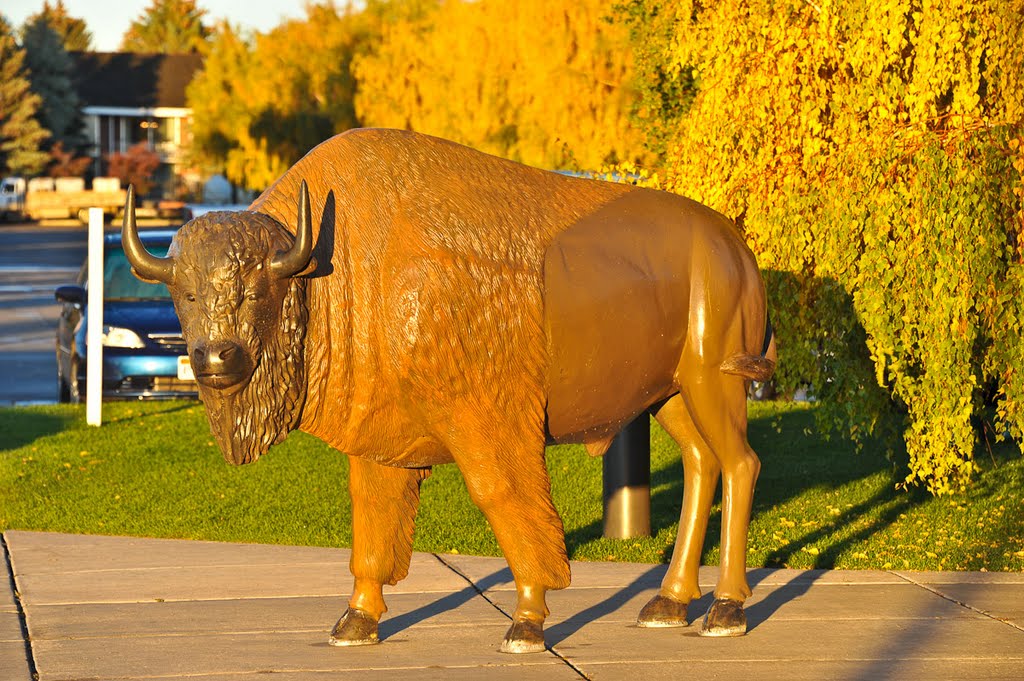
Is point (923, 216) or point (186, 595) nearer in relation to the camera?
point (186, 595)

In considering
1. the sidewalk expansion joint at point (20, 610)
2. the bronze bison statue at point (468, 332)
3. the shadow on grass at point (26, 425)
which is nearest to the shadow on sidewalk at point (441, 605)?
the bronze bison statue at point (468, 332)

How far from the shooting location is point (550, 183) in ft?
21.6

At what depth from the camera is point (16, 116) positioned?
71.7 m

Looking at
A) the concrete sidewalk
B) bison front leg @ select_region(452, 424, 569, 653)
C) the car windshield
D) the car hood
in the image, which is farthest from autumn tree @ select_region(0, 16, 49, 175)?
bison front leg @ select_region(452, 424, 569, 653)

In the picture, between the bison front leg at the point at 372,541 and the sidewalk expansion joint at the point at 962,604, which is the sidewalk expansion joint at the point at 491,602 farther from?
the sidewalk expansion joint at the point at 962,604

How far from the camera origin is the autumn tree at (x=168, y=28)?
119 metres

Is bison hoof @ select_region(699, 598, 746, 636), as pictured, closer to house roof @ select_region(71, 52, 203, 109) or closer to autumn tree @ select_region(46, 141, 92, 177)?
autumn tree @ select_region(46, 141, 92, 177)

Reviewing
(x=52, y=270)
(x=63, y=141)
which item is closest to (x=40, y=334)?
(x=52, y=270)

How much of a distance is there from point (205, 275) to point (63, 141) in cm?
7609

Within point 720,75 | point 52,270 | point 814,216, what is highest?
point 720,75

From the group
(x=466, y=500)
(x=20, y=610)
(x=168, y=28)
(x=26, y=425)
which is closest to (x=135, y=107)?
(x=168, y=28)

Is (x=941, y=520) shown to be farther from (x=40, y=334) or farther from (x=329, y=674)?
(x=40, y=334)

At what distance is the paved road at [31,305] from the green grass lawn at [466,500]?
191 inches

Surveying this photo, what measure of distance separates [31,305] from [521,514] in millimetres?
24389
